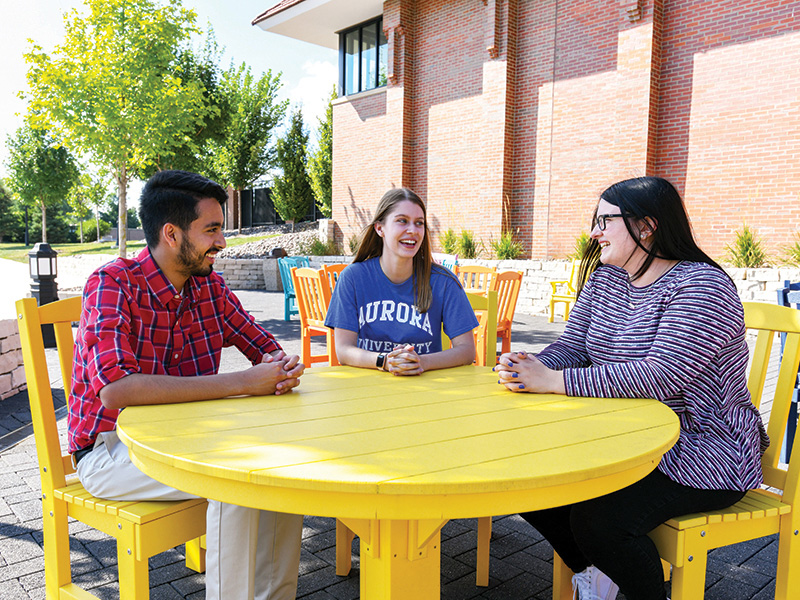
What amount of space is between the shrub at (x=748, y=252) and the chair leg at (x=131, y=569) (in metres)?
10.1

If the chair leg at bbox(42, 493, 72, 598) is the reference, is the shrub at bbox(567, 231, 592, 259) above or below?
above

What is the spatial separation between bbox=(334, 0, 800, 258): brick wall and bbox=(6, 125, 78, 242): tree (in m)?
19.5

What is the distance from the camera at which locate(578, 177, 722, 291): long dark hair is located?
76.0 inches

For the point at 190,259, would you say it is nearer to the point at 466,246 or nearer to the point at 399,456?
the point at 399,456

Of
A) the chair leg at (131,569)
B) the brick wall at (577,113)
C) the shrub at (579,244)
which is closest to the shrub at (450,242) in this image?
the brick wall at (577,113)

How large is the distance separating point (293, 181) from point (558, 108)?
14.0 metres

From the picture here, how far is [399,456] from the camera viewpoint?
1244 mm

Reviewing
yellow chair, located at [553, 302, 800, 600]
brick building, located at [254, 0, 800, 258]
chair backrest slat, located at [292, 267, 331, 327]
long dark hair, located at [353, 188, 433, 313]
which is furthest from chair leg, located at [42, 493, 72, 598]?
brick building, located at [254, 0, 800, 258]

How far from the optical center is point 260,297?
534 inches

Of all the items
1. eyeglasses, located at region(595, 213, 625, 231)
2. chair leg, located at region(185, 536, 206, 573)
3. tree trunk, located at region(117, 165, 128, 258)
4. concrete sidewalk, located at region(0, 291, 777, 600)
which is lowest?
concrete sidewalk, located at region(0, 291, 777, 600)

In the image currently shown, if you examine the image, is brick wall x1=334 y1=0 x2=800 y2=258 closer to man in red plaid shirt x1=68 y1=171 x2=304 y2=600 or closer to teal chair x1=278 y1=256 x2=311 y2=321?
teal chair x1=278 y1=256 x2=311 y2=321

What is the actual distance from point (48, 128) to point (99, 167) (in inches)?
103

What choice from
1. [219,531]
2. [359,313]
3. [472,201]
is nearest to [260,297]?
[472,201]

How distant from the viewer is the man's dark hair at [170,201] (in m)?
2.00
